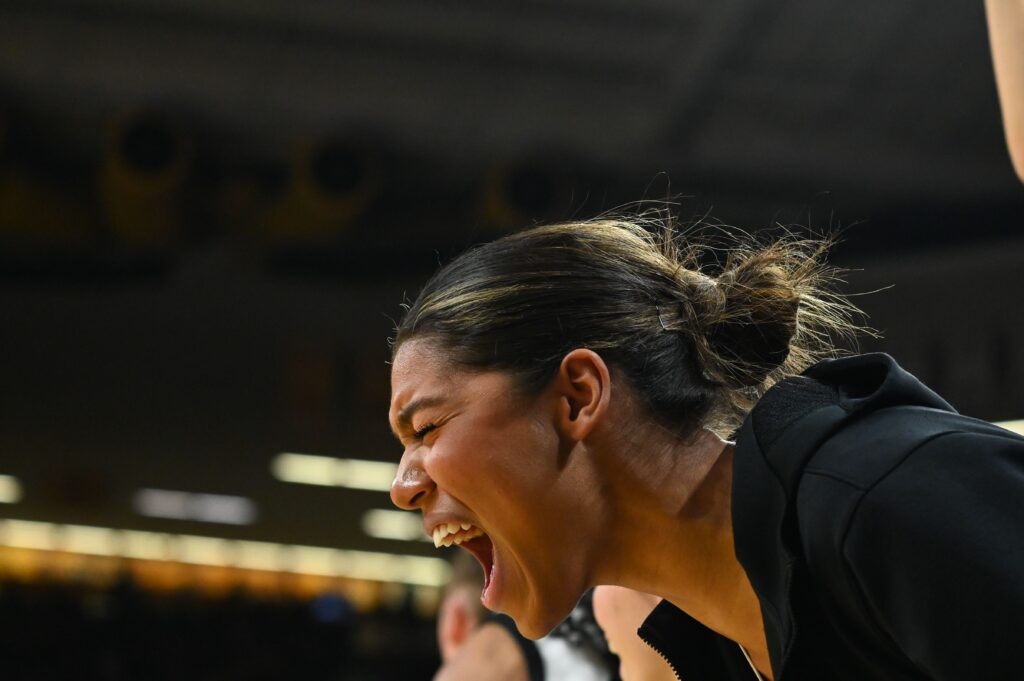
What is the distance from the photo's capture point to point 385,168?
6.59 meters

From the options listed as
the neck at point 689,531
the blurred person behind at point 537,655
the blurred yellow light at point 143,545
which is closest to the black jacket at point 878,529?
the neck at point 689,531

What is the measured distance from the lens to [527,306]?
4.34 feet

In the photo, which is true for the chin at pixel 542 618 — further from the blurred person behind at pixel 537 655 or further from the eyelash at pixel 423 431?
the blurred person behind at pixel 537 655

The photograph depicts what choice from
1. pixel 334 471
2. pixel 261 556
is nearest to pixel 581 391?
pixel 334 471

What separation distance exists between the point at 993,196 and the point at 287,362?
428 centimetres

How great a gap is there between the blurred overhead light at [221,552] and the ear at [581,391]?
1101 cm

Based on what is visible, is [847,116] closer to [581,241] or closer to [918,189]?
[918,189]

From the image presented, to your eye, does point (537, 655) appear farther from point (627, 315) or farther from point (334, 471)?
point (334, 471)

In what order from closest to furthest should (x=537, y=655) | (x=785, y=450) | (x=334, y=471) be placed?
(x=785, y=450), (x=537, y=655), (x=334, y=471)

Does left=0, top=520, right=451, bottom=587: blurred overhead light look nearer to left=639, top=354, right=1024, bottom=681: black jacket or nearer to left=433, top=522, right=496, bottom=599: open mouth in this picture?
left=433, top=522, right=496, bottom=599: open mouth

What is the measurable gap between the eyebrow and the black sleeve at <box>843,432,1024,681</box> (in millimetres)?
518

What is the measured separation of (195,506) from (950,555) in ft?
Answer: 34.3

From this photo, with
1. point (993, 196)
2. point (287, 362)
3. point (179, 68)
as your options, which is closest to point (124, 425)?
point (287, 362)

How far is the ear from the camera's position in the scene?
1288 millimetres
